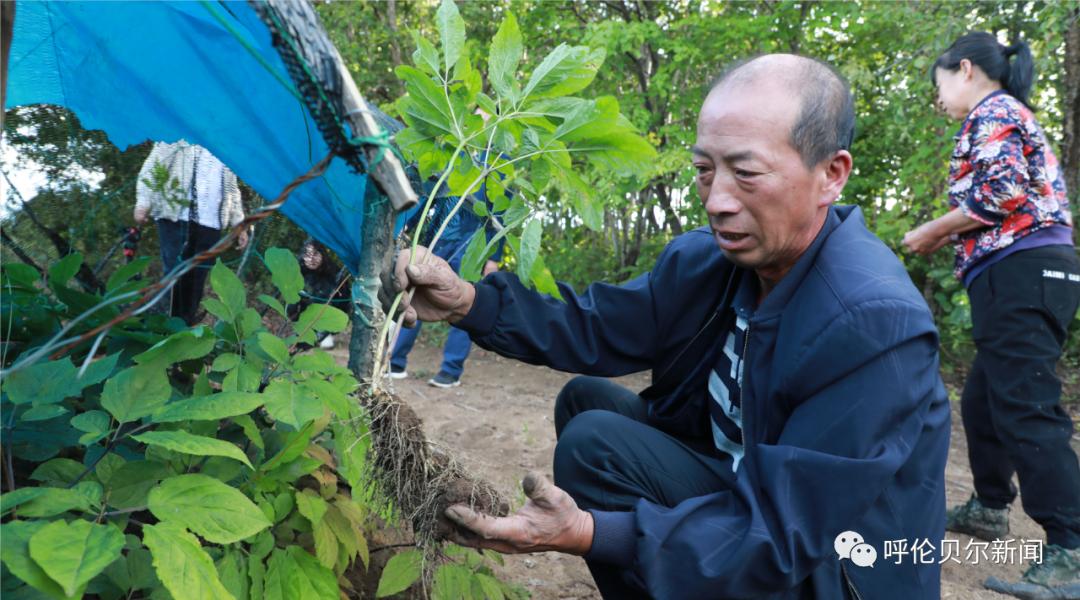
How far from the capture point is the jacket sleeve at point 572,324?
1963 mm

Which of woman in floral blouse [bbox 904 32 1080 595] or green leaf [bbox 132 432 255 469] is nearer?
green leaf [bbox 132 432 255 469]

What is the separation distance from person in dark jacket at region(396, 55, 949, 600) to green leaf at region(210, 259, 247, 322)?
0.36m

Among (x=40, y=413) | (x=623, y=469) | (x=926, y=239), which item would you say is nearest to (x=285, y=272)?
(x=40, y=413)

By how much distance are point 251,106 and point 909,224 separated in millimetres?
4928

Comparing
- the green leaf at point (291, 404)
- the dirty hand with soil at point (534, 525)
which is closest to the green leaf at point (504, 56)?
the green leaf at point (291, 404)

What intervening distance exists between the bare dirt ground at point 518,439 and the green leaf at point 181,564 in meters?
0.67

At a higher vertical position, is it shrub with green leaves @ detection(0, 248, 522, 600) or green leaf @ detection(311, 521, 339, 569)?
shrub with green leaves @ detection(0, 248, 522, 600)

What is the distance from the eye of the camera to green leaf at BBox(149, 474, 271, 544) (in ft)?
4.10

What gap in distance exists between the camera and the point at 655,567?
1.42 meters

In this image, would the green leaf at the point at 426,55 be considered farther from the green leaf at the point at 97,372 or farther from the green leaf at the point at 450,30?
the green leaf at the point at 97,372

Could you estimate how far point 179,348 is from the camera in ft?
5.03

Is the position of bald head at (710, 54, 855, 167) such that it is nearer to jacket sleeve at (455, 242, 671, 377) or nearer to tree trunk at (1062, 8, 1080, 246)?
jacket sleeve at (455, 242, 671, 377)

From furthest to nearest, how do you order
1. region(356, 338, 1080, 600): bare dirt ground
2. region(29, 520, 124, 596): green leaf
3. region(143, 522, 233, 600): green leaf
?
region(356, 338, 1080, 600): bare dirt ground, region(143, 522, 233, 600): green leaf, region(29, 520, 124, 596): green leaf

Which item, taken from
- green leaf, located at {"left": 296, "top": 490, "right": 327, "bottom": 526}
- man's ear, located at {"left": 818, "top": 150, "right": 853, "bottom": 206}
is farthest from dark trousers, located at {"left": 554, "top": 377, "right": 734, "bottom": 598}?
man's ear, located at {"left": 818, "top": 150, "right": 853, "bottom": 206}
